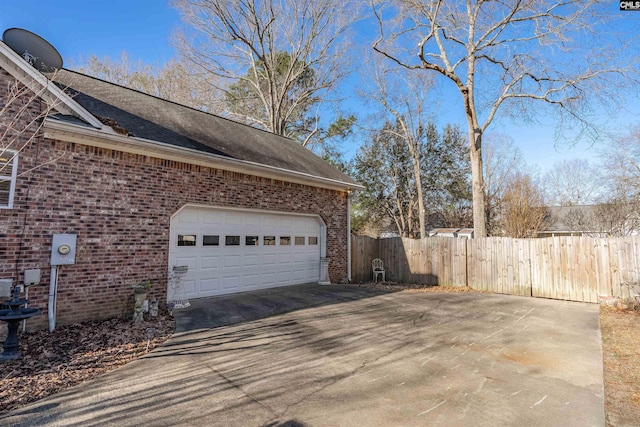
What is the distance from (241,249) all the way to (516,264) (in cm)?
806

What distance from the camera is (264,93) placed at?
19.9m

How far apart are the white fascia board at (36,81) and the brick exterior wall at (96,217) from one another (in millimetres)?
208

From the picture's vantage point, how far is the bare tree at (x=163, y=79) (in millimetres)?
16828

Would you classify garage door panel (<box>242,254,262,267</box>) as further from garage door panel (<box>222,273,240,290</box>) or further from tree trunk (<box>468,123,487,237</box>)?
tree trunk (<box>468,123,487,237</box>)

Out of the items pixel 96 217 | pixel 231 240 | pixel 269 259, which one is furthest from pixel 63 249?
pixel 269 259

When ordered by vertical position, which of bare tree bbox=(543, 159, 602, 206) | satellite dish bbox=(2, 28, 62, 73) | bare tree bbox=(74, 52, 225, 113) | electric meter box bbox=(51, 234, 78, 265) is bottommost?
electric meter box bbox=(51, 234, 78, 265)

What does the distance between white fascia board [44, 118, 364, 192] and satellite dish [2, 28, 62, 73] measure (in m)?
1.32

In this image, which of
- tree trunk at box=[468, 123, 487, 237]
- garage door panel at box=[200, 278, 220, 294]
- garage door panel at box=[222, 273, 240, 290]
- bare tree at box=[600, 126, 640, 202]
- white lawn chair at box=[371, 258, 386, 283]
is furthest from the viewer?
bare tree at box=[600, 126, 640, 202]

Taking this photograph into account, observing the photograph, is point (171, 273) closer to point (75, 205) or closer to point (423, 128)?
point (75, 205)

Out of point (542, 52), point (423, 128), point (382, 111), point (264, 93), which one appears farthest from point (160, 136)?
point (423, 128)

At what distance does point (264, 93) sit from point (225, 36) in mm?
3727

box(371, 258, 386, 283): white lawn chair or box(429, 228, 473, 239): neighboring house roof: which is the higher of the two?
box(429, 228, 473, 239): neighboring house roof

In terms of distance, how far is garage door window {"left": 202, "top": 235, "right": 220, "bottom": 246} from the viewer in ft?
25.2

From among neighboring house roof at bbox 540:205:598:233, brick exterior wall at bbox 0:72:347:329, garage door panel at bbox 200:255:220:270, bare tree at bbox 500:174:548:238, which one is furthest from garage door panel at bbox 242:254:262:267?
neighboring house roof at bbox 540:205:598:233
